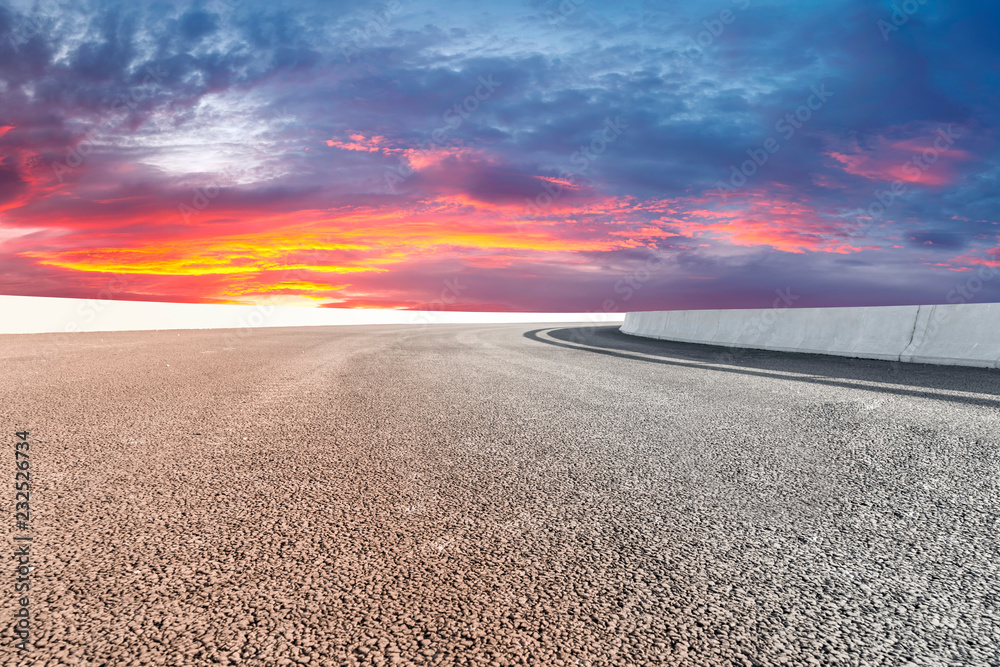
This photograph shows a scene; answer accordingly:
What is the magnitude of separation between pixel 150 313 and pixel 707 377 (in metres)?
20.5

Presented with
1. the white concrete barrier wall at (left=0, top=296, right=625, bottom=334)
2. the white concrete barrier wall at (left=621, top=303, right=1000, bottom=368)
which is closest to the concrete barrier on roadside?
the white concrete barrier wall at (left=621, top=303, right=1000, bottom=368)

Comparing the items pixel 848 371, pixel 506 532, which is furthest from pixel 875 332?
pixel 506 532

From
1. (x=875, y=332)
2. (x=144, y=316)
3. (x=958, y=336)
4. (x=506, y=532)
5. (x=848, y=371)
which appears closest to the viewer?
(x=506, y=532)

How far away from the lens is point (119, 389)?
7.76 metres

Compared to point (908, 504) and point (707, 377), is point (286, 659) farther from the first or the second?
point (707, 377)

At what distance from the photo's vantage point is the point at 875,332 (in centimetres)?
1328

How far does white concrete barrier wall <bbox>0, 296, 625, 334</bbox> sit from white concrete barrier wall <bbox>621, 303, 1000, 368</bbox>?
18405 millimetres

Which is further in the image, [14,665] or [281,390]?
[281,390]

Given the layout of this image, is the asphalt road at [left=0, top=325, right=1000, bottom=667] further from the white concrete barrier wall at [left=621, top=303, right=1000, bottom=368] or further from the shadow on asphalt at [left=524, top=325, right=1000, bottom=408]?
the white concrete barrier wall at [left=621, top=303, right=1000, bottom=368]

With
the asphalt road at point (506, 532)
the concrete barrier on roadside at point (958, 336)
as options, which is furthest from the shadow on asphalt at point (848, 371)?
the asphalt road at point (506, 532)

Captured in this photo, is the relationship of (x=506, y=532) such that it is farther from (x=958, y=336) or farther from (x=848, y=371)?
(x=958, y=336)

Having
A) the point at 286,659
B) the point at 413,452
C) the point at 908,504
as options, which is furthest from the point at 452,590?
the point at 908,504

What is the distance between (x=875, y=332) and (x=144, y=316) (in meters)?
22.0

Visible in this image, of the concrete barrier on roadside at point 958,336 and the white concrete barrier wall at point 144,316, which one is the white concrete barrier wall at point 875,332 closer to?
the concrete barrier on roadside at point 958,336
